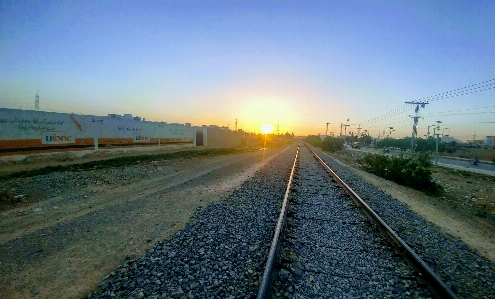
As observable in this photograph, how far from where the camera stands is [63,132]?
19422 millimetres

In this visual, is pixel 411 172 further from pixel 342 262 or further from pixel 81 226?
pixel 81 226

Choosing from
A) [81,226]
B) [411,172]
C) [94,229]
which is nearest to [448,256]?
[94,229]

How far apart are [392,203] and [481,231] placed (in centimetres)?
229

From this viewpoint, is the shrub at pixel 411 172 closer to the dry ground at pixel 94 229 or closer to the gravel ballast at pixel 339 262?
the dry ground at pixel 94 229

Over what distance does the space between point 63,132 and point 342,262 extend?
21.9 meters

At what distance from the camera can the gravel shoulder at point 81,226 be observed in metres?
3.93

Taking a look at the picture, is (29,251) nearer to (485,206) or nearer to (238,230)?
(238,230)

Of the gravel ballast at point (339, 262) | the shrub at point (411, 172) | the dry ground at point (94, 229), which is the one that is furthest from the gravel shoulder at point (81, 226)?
the shrub at point (411, 172)

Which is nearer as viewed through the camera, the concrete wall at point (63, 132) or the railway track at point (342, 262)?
the railway track at point (342, 262)

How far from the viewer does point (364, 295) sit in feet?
11.0

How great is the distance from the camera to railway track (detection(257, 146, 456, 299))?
3422 mm

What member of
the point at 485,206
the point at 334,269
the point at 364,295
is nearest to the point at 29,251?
the point at 334,269

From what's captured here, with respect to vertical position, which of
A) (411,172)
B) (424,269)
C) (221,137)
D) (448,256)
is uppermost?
(221,137)

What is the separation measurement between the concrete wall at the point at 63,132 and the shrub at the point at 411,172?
22902mm
